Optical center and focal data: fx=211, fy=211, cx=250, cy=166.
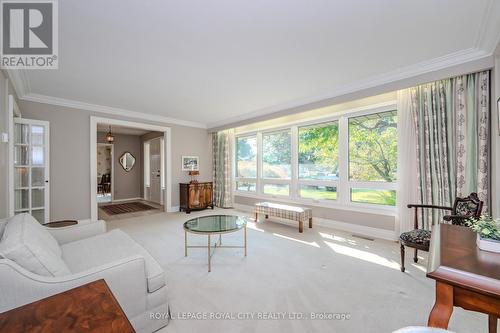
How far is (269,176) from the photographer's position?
5367 mm

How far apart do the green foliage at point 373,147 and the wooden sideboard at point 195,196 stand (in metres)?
3.62

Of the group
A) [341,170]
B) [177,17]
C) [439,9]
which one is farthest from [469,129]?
[177,17]

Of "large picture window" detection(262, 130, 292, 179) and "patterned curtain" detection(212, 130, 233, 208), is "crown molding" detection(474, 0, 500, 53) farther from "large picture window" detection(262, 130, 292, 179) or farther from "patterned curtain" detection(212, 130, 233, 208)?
"patterned curtain" detection(212, 130, 233, 208)

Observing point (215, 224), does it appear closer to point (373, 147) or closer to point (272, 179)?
point (272, 179)

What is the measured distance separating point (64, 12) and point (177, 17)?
0.93 m

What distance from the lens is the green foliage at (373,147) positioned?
137 inches

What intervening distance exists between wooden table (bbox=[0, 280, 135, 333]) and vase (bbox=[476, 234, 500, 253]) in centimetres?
161

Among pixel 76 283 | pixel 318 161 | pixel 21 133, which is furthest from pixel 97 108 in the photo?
pixel 318 161

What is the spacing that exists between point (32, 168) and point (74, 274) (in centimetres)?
355

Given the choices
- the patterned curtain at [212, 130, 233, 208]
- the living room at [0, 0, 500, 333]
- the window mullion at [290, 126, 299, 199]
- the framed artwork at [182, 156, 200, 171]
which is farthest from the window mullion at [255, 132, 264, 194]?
the framed artwork at [182, 156, 200, 171]

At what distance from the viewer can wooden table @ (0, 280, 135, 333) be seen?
681 millimetres

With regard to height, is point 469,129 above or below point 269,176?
above

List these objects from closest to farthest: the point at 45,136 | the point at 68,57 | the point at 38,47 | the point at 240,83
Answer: the point at 38,47
the point at 68,57
the point at 240,83
the point at 45,136

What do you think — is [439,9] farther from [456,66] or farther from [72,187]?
[72,187]
